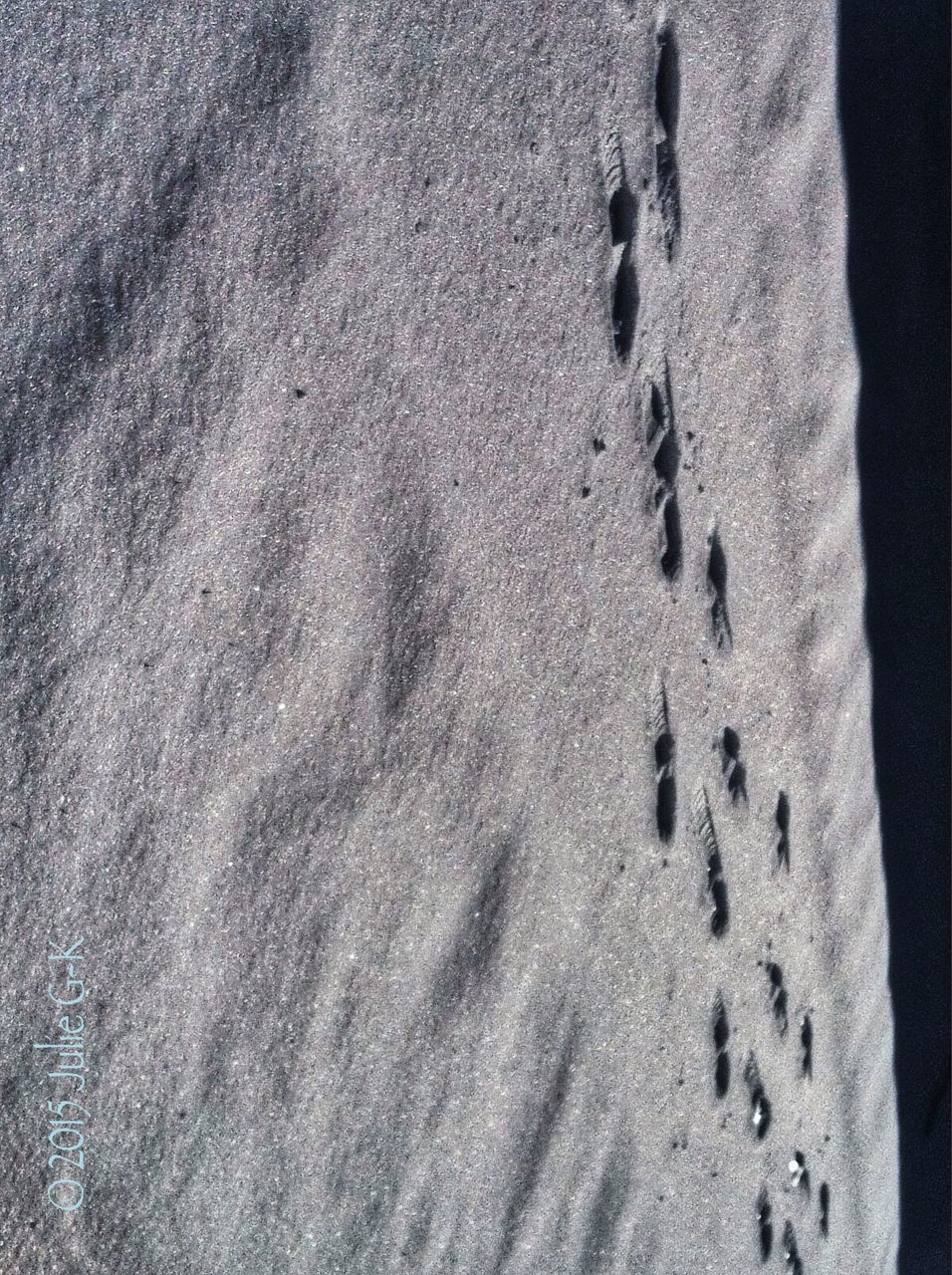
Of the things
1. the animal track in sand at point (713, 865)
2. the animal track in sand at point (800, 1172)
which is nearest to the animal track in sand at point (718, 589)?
the animal track in sand at point (713, 865)

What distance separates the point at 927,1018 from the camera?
1.89 metres

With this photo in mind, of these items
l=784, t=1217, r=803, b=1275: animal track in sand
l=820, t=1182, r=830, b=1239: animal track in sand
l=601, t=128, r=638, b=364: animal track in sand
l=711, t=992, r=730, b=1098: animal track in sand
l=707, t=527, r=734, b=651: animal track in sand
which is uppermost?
l=601, t=128, r=638, b=364: animal track in sand

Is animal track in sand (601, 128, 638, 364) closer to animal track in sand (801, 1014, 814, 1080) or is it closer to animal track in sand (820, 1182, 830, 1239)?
animal track in sand (801, 1014, 814, 1080)

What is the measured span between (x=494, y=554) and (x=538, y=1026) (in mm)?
923

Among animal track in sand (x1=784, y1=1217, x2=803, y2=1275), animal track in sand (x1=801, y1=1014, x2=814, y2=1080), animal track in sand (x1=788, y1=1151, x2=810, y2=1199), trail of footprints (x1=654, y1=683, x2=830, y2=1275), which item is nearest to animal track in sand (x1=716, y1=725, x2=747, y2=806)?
trail of footprints (x1=654, y1=683, x2=830, y2=1275)

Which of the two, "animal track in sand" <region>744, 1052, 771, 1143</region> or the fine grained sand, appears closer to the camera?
the fine grained sand

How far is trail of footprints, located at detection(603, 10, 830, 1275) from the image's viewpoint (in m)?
1.76

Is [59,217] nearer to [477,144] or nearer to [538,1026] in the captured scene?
[477,144]

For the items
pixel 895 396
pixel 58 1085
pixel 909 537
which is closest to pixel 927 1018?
pixel 909 537

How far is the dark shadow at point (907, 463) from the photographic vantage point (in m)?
1.87

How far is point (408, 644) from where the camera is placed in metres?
1.72

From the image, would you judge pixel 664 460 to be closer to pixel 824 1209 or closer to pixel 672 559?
pixel 672 559

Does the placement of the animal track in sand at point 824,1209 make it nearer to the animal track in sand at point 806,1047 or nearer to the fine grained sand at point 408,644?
the fine grained sand at point 408,644

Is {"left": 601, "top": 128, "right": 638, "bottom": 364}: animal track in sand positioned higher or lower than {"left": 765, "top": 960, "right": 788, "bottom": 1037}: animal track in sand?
higher
